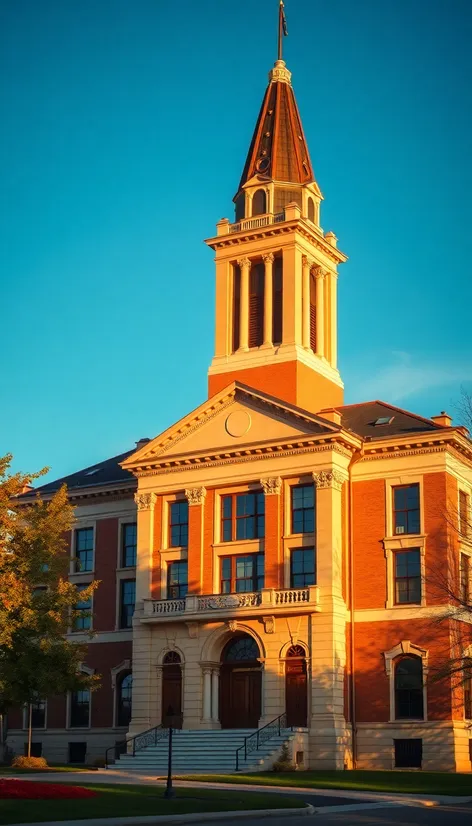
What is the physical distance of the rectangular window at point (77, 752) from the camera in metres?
55.1

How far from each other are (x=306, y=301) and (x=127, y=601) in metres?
16.5

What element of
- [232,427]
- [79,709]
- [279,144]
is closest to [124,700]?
[79,709]

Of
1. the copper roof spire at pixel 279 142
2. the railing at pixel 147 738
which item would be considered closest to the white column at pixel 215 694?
the railing at pixel 147 738

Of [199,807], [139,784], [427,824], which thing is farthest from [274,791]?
[427,824]

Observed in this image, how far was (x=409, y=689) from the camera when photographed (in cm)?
4700

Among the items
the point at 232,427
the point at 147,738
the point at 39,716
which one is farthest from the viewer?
the point at 39,716

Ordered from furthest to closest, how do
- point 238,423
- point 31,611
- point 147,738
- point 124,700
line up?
1. point 124,700
2. point 238,423
3. point 147,738
4. point 31,611

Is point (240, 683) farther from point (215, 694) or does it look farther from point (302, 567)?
point (302, 567)

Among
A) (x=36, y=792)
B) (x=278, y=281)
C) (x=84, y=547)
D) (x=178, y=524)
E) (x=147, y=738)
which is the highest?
(x=278, y=281)

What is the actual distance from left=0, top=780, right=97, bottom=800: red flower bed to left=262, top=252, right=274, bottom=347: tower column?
29.5 meters

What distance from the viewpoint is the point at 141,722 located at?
50.2 metres

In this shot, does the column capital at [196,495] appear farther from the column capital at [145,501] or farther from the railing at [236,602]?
the railing at [236,602]

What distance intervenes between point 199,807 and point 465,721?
21.9 meters

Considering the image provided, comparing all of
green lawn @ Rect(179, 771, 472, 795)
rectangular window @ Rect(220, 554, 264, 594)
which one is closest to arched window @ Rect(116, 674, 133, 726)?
rectangular window @ Rect(220, 554, 264, 594)
